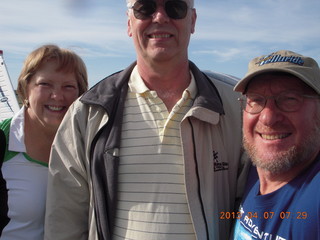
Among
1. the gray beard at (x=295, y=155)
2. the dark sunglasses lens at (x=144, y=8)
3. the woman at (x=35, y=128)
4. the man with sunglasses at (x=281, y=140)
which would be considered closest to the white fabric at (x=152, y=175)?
the man with sunglasses at (x=281, y=140)

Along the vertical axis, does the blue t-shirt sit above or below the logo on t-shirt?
below

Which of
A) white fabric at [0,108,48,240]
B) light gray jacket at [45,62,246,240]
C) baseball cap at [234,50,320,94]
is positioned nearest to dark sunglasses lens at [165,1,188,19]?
light gray jacket at [45,62,246,240]

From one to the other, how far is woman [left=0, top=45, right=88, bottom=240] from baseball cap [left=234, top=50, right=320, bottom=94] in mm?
1643

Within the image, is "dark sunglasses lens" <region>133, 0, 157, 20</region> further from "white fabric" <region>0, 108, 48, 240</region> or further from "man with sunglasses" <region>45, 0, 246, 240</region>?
"white fabric" <region>0, 108, 48, 240</region>

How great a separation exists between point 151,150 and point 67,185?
684mm

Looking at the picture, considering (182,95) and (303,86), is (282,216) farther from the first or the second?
(182,95)

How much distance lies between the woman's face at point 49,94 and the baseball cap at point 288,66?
163 cm

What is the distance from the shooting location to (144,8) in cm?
246

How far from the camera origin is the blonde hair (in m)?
2.89

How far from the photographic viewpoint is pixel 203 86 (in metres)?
2.46

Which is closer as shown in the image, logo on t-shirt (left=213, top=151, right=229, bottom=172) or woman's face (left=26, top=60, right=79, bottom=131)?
logo on t-shirt (left=213, top=151, right=229, bottom=172)

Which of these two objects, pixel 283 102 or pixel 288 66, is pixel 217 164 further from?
pixel 288 66

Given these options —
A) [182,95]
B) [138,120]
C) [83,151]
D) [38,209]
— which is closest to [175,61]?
[182,95]

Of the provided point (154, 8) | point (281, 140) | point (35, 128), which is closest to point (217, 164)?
point (281, 140)
